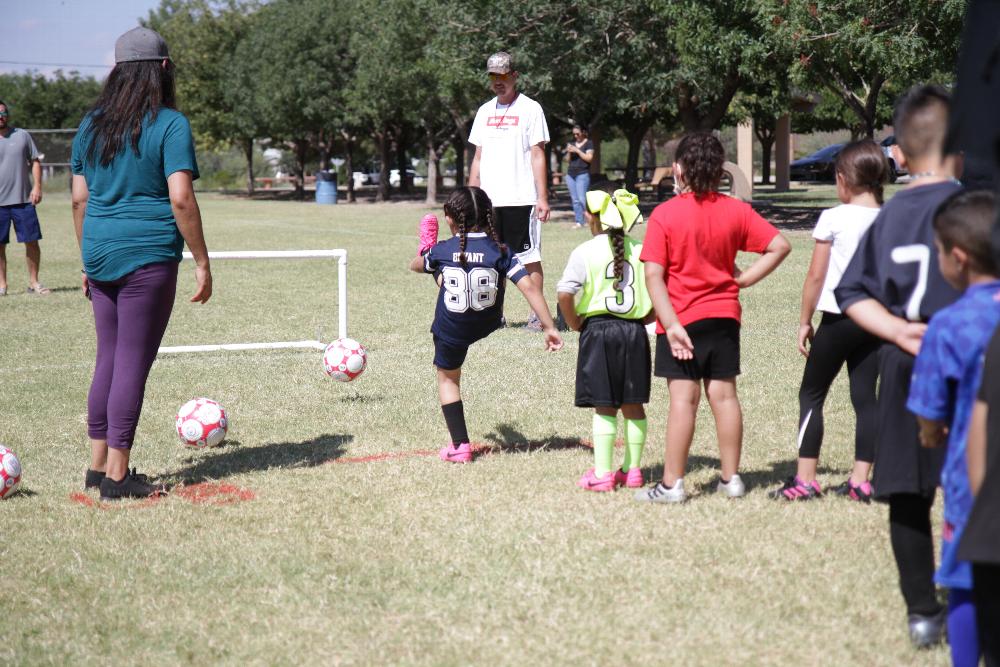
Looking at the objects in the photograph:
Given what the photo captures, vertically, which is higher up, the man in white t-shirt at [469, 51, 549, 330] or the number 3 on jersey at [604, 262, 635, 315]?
the man in white t-shirt at [469, 51, 549, 330]

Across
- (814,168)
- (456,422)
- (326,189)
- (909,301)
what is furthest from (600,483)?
(814,168)

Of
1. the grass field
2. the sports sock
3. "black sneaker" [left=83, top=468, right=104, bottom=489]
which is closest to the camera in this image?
the sports sock

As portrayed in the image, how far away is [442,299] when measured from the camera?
5926mm

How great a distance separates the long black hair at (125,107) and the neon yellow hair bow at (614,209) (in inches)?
83.0

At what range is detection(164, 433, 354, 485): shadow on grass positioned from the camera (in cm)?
591

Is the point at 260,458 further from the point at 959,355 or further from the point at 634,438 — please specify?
the point at 959,355

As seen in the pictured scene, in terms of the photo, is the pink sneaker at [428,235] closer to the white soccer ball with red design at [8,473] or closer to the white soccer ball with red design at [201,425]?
the white soccer ball with red design at [201,425]

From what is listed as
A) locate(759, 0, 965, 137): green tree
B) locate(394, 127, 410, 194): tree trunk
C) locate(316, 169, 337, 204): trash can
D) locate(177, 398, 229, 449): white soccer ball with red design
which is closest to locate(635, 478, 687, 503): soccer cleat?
locate(177, 398, 229, 449): white soccer ball with red design

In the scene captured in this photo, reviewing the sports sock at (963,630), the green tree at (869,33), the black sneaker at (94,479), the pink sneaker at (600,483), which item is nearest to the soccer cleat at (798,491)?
the pink sneaker at (600,483)

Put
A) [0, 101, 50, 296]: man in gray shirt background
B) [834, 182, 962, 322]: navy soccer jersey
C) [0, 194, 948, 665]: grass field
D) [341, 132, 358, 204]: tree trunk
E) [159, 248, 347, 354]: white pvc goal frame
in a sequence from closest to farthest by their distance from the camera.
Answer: [834, 182, 962, 322]: navy soccer jersey → [0, 194, 948, 665]: grass field → [159, 248, 347, 354]: white pvc goal frame → [0, 101, 50, 296]: man in gray shirt background → [341, 132, 358, 204]: tree trunk

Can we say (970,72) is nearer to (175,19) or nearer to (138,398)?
(138,398)

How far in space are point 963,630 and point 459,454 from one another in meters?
3.43

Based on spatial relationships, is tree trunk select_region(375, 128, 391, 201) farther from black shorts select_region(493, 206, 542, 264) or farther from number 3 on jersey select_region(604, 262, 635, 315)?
number 3 on jersey select_region(604, 262, 635, 315)

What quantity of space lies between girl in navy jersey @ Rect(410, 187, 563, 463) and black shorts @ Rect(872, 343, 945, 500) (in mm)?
2312
